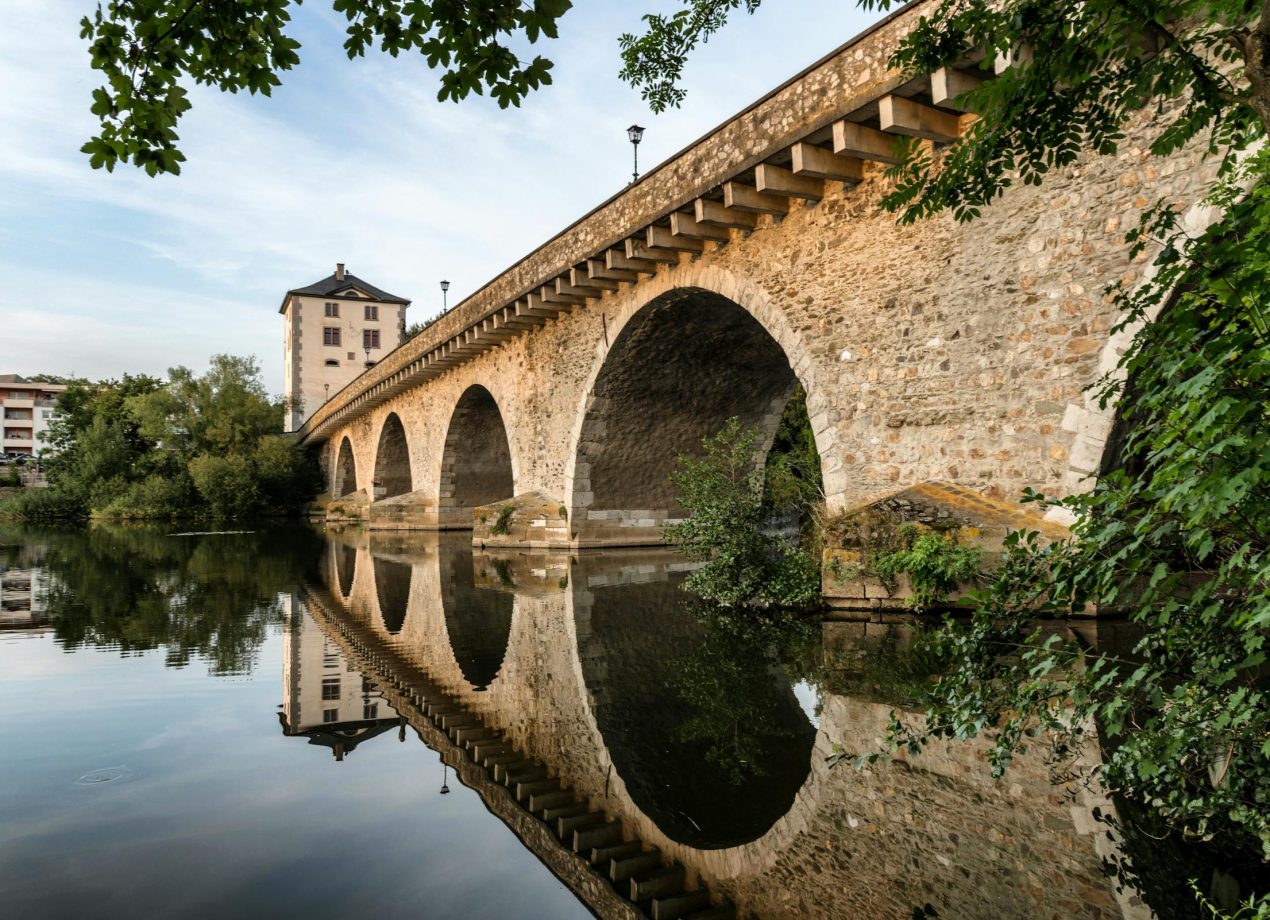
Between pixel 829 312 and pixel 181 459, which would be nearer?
pixel 829 312

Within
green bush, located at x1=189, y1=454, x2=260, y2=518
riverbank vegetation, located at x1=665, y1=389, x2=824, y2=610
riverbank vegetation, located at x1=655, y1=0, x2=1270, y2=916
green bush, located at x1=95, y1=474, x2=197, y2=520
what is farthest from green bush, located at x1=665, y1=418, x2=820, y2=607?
green bush, located at x1=95, y1=474, x2=197, y2=520

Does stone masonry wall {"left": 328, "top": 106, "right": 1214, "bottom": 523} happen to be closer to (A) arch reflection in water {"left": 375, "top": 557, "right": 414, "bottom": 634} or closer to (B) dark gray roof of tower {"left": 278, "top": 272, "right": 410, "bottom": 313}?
(A) arch reflection in water {"left": 375, "top": 557, "right": 414, "bottom": 634}

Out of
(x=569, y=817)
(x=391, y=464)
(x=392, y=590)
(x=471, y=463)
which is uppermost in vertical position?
(x=391, y=464)

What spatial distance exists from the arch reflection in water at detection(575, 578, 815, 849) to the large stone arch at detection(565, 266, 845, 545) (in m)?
5.99

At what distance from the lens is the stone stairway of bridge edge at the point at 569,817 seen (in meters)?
2.73

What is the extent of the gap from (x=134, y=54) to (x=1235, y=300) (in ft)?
11.8

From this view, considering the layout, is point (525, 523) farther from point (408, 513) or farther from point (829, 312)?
point (408, 513)

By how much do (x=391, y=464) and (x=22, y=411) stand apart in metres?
66.0

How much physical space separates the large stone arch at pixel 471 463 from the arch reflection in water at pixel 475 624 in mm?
9582

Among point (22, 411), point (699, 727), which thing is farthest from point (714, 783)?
point (22, 411)

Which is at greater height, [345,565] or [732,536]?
[732,536]

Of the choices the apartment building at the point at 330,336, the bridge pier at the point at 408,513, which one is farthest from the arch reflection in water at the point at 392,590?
the apartment building at the point at 330,336

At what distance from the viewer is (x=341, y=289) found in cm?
5231

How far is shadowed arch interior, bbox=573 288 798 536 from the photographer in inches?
520
